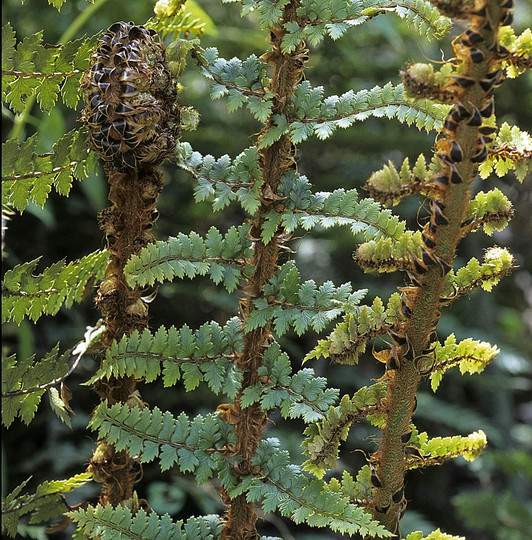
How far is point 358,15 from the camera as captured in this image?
0.54 m

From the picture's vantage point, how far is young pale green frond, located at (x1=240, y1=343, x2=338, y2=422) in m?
0.52

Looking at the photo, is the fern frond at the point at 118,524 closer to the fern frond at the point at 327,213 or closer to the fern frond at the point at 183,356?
the fern frond at the point at 183,356

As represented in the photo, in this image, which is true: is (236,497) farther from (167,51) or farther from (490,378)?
(490,378)

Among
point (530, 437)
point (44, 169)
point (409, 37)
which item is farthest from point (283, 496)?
point (409, 37)

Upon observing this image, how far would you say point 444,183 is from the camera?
1.47 feet

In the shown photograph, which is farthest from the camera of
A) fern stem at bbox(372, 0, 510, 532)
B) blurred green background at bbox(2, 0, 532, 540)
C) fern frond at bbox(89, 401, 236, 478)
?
blurred green background at bbox(2, 0, 532, 540)

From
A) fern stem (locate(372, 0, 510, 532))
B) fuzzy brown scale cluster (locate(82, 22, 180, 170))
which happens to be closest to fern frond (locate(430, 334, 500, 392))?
fern stem (locate(372, 0, 510, 532))

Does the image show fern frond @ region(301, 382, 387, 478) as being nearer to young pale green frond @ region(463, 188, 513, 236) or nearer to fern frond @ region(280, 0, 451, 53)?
young pale green frond @ region(463, 188, 513, 236)

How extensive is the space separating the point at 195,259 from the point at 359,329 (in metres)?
0.13

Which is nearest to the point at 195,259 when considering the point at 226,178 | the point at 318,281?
the point at 226,178

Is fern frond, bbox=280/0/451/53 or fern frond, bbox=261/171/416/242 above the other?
fern frond, bbox=280/0/451/53

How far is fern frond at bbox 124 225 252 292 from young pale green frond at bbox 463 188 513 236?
→ 16 cm

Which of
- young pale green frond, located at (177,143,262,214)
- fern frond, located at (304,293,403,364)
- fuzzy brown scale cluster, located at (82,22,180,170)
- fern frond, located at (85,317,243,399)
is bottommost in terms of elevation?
fern frond, located at (85,317,243,399)

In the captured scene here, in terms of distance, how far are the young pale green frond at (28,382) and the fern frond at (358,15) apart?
0.99 ft
